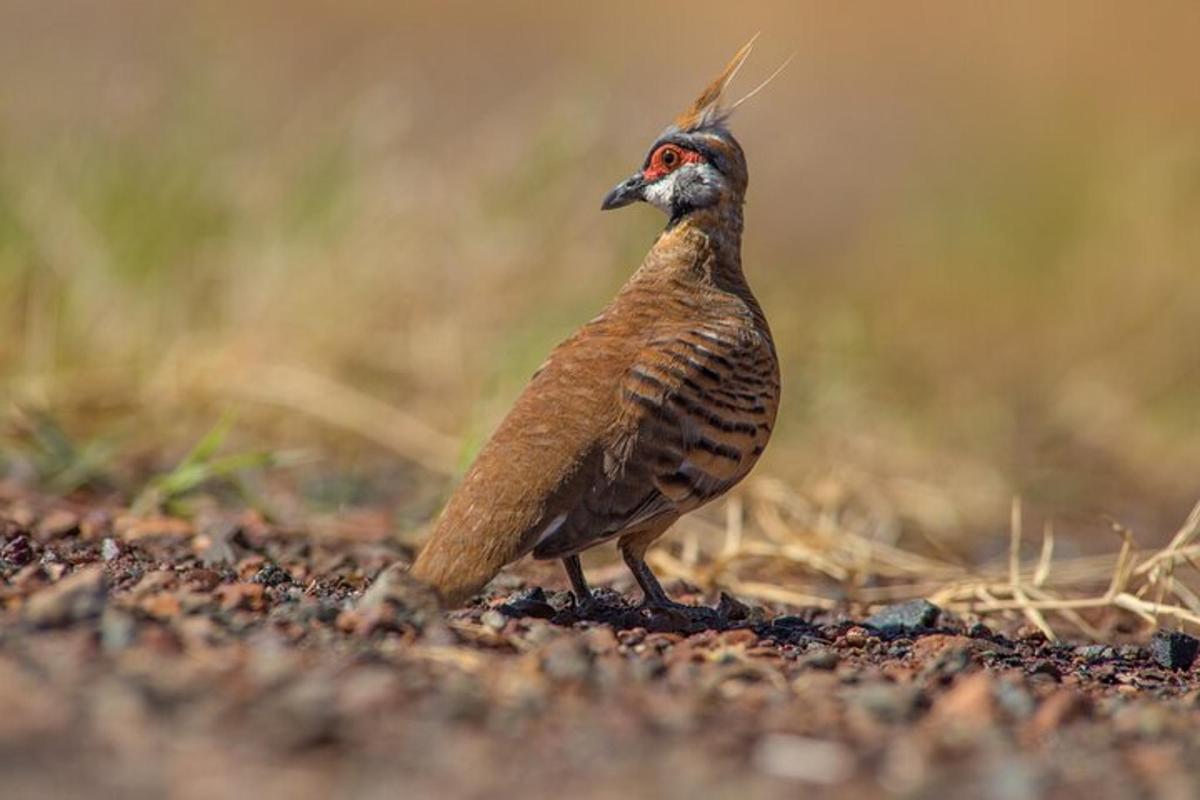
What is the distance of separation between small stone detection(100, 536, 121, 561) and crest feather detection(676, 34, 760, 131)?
7.67 feet

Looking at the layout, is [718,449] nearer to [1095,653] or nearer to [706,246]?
[706,246]

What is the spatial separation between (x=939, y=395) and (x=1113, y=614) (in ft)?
14.9

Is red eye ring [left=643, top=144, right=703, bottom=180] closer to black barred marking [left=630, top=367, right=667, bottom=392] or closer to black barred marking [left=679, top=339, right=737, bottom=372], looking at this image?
black barred marking [left=679, top=339, right=737, bottom=372]

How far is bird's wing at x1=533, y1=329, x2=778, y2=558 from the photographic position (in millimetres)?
5016

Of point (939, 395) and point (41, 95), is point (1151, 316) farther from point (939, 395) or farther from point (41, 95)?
point (41, 95)

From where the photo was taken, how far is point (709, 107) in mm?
6355

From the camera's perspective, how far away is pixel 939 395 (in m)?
11.1

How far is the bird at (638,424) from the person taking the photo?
194 inches

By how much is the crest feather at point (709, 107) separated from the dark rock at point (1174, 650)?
7.45 feet

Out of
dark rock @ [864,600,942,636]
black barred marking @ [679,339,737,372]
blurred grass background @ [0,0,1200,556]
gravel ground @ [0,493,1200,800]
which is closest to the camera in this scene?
gravel ground @ [0,493,1200,800]

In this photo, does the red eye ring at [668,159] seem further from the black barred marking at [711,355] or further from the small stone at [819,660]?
the small stone at [819,660]

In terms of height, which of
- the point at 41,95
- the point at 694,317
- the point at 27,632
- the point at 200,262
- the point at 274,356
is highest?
the point at 41,95

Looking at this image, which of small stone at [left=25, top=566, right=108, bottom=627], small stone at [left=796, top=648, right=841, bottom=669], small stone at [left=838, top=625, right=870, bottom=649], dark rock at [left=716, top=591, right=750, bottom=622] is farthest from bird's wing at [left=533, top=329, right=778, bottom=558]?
small stone at [left=25, top=566, right=108, bottom=627]

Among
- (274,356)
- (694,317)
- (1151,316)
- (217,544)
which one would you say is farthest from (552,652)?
(1151,316)
